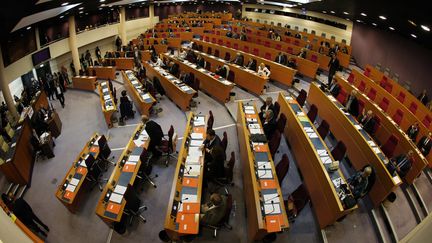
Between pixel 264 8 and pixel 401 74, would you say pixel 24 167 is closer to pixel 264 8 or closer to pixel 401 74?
pixel 401 74

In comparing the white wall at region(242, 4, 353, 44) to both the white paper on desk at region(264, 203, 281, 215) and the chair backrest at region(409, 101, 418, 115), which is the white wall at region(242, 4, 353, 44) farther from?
the white paper on desk at region(264, 203, 281, 215)

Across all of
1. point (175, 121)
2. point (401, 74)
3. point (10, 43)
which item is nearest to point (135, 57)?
point (10, 43)

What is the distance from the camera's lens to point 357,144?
263 inches

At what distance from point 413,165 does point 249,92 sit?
251 inches

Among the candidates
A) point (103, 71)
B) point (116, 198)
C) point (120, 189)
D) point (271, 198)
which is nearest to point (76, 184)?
point (120, 189)

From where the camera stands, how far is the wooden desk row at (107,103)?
30.9 feet

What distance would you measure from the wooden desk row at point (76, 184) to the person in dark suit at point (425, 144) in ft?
27.6

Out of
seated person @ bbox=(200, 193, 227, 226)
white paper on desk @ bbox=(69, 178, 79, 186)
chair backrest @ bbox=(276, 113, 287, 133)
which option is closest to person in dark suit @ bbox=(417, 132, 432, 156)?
chair backrest @ bbox=(276, 113, 287, 133)

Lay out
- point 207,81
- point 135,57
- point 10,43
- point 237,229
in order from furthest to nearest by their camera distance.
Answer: point 135,57 < point 207,81 < point 10,43 < point 237,229

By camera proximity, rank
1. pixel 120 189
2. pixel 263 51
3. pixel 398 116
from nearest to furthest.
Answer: pixel 120 189 < pixel 398 116 < pixel 263 51

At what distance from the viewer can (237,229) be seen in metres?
5.49

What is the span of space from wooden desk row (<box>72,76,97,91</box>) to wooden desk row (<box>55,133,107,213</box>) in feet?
21.7

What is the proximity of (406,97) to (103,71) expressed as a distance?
45.2ft

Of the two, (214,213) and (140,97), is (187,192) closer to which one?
(214,213)
